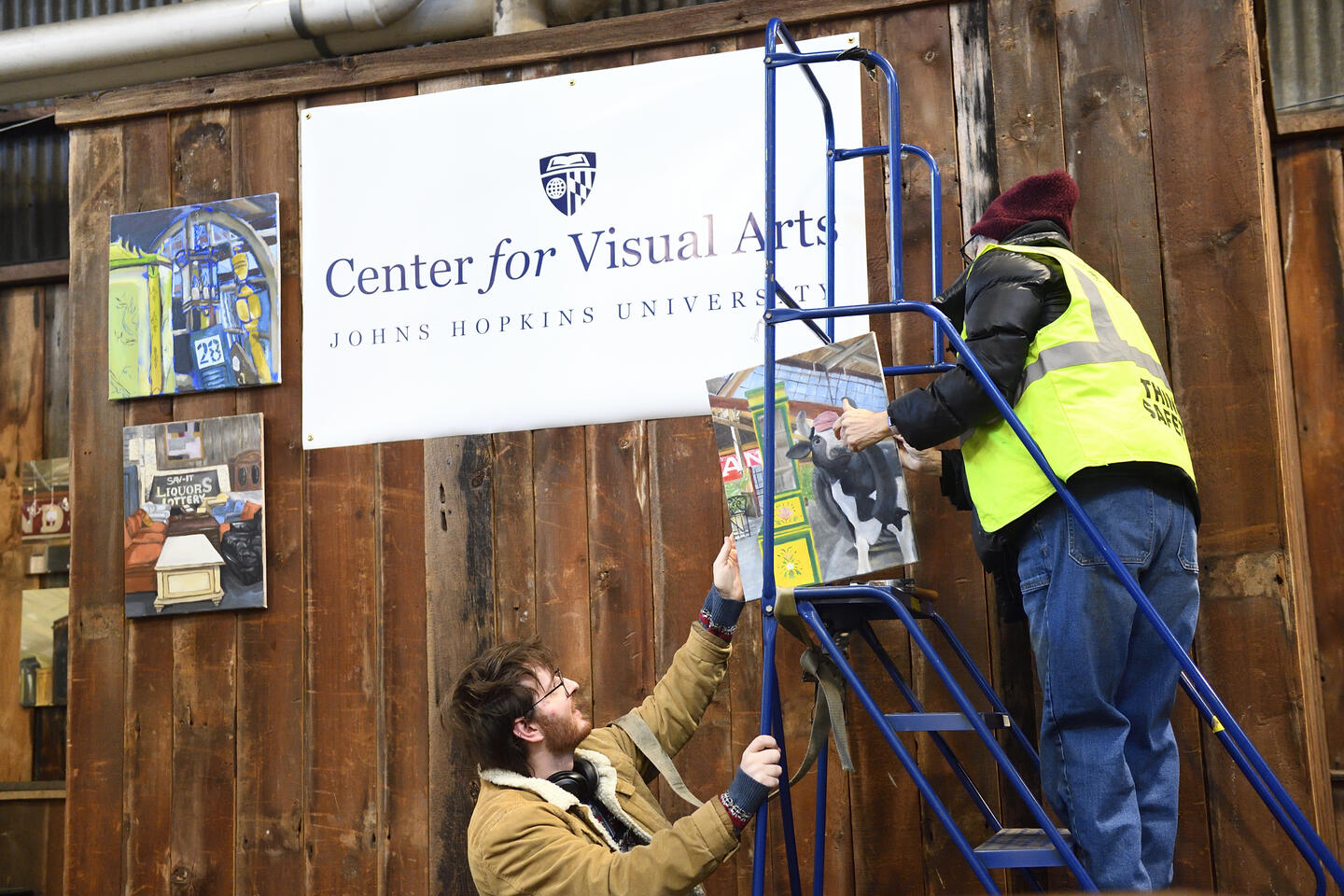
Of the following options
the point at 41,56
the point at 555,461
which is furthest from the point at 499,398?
the point at 41,56

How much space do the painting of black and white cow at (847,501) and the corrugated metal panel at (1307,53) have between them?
9.10ft

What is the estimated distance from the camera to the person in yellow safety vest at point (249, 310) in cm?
362

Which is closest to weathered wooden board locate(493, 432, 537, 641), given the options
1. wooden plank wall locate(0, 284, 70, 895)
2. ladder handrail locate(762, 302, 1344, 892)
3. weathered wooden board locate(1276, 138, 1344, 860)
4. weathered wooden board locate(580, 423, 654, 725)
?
weathered wooden board locate(580, 423, 654, 725)

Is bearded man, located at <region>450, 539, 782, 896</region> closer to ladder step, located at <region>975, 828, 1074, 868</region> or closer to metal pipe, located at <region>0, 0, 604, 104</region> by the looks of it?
ladder step, located at <region>975, 828, 1074, 868</region>

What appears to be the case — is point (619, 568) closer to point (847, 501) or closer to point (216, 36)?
point (847, 501)

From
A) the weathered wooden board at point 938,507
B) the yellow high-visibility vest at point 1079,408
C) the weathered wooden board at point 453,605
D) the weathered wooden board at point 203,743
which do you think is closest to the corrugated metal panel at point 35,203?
the weathered wooden board at point 203,743

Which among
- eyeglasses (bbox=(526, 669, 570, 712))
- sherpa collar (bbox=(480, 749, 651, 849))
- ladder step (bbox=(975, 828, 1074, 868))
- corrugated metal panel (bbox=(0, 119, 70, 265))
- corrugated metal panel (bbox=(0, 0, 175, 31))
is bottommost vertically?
ladder step (bbox=(975, 828, 1074, 868))

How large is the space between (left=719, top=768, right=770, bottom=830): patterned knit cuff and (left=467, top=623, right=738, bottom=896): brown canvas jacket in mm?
18

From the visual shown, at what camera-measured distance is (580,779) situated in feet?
8.69

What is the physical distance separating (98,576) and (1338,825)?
370 centimetres

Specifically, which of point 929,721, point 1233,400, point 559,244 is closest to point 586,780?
point 929,721

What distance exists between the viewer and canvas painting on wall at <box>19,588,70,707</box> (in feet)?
14.8

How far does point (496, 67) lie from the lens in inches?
141

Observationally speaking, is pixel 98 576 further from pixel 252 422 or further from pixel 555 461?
pixel 555 461
